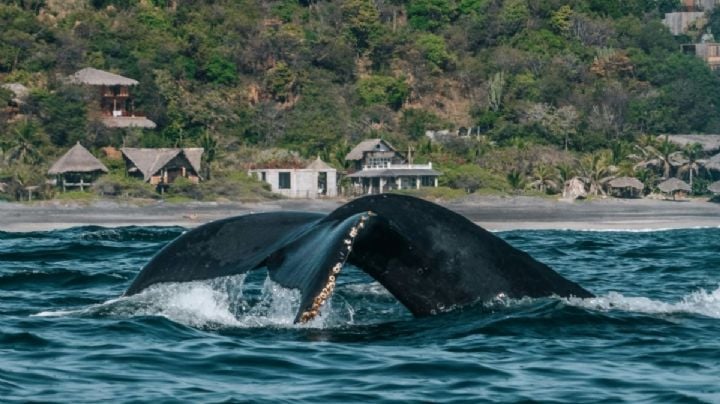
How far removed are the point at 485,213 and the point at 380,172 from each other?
11.3 meters

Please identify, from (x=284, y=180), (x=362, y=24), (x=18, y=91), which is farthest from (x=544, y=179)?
(x=18, y=91)

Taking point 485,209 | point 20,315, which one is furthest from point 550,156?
point 20,315

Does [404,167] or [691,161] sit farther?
[691,161]

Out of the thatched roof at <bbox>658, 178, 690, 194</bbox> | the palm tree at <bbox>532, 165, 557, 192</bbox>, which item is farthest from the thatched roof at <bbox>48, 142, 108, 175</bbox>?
the thatched roof at <bbox>658, 178, 690, 194</bbox>

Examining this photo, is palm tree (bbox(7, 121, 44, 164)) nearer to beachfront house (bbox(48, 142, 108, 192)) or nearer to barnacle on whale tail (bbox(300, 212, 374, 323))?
beachfront house (bbox(48, 142, 108, 192))

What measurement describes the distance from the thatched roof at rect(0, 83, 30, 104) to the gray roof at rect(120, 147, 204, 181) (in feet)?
26.3

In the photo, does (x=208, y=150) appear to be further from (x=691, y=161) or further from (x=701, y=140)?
(x=701, y=140)

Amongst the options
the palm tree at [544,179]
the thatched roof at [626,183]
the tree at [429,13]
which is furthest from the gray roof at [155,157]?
the tree at [429,13]

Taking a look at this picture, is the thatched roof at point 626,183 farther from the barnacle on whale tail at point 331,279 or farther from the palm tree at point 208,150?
the barnacle on whale tail at point 331,279

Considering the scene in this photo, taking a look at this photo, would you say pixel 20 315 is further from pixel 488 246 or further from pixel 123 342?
pixel 488 246

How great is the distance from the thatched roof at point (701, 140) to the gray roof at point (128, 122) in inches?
1076

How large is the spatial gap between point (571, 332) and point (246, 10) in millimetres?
81460

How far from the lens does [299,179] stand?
64.5 m

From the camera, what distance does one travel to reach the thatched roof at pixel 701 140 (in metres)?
77.0
